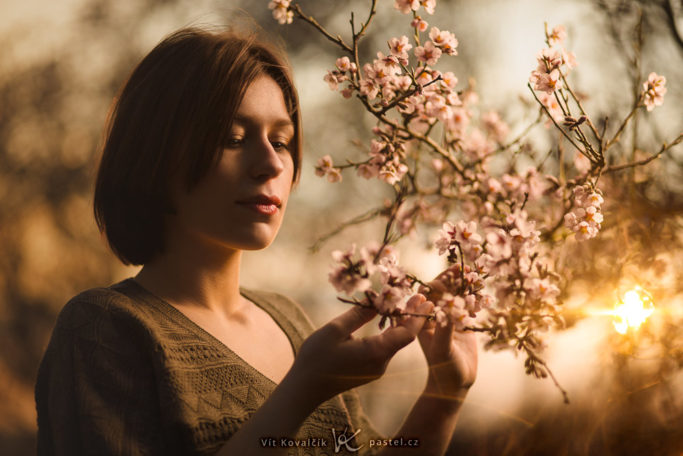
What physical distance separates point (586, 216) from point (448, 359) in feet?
1.20

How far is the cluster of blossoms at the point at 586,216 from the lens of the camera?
0.85 meters

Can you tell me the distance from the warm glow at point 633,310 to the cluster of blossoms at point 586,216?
13.1 inches

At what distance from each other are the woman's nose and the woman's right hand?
326 mm

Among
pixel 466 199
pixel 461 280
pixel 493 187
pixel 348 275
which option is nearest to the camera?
pixel 348 275

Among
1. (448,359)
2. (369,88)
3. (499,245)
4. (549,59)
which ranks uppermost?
(549,59)

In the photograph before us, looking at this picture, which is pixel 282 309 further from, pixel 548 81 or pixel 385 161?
pixel 548 81

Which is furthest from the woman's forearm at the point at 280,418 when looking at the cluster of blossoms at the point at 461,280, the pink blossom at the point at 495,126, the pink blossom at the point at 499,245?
the pink blossom at the point at 495,126

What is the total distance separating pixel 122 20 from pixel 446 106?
7.00ft

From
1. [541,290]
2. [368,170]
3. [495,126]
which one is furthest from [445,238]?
[495,126]

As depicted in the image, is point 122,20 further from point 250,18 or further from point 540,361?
point 540,361

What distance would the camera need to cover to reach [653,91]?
3.26 feet

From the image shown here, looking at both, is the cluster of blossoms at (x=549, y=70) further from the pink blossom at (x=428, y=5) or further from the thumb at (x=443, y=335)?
the thumb at (x=443, y=335)

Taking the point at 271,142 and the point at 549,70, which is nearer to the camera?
the point at 549,70

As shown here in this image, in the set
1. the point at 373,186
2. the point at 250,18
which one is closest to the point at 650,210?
the point at 250,18
